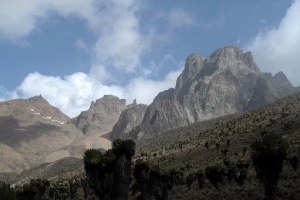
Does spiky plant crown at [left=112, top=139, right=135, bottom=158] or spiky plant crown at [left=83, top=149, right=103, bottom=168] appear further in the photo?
spiky plant crown at [left=112, top=139, right=135, bottom=158]

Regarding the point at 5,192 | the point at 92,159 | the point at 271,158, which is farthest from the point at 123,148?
the point at 5,192

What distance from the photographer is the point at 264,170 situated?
3322 centimetres

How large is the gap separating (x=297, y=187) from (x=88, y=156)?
2366 cm

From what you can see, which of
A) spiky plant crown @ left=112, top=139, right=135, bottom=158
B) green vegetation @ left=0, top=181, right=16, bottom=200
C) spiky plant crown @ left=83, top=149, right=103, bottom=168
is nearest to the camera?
green vegetation @ left=0, top=181, right=16, bottom=200

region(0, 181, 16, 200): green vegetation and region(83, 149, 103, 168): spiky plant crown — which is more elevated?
region(83, 149, 103, 168): spiky plant crown

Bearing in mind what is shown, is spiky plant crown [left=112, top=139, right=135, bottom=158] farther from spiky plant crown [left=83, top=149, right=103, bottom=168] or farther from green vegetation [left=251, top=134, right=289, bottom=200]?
green vegetation [left=251, top=134, right=289, bottom=200]

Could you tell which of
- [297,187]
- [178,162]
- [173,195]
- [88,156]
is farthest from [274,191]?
[178,162]

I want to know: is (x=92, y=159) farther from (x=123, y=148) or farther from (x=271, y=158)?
(x=271, y=158)

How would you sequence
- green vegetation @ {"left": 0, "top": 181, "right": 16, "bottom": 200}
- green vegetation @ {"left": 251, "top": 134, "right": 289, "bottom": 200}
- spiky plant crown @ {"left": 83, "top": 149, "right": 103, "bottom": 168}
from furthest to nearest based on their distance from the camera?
spiky plant crown @ {"left": 83, "top": 149, "right": 103, "bottom": 168}
green vegetation @ {"left": 251, "top": 134, "right": 289, "bottom": 200}
green vegetation @ {"left": 0, "top": 181, "right": 16, "bottom": 200}

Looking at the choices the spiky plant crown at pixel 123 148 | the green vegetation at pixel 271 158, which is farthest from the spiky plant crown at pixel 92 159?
the green vegetation at pixel 271 158

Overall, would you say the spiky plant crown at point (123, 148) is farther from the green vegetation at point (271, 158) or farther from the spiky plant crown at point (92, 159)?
the green vegetation at point (271, 158)

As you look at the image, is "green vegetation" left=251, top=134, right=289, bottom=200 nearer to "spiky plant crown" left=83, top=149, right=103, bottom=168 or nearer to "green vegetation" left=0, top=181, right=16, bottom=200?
"spiky plant crown" left=83, top=149, right=103, bottom=168

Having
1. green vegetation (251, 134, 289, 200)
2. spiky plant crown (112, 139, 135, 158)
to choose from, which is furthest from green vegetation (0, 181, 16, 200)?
green vegetation (251, 134, 289, 200)

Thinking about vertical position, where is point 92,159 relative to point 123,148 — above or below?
below
